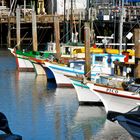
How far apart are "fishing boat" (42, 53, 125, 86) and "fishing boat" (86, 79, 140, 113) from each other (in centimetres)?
549

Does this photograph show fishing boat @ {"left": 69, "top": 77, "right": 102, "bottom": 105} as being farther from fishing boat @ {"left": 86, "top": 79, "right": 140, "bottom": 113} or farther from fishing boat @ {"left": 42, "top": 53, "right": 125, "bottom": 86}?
fishing boat @ {"left": 86, "top": 79, "right": 140, "bottom": 113}

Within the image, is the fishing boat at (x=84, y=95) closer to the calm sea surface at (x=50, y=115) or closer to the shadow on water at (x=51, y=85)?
the calm sea surface at (x=50, y=115)

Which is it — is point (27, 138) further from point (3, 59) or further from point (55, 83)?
point (3, 59)

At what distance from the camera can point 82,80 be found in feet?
102

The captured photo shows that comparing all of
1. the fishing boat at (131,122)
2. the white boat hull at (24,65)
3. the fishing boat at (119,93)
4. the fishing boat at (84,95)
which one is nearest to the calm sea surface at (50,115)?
the fishing boat at (84,95)

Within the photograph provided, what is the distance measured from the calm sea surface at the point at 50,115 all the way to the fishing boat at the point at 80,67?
0.90 meters

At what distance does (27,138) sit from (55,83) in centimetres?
1857

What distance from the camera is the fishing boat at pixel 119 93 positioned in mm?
27312

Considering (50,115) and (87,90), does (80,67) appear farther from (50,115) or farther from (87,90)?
(50,115)

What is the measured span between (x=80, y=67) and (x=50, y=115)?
9130mm

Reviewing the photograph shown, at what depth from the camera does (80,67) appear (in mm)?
40594

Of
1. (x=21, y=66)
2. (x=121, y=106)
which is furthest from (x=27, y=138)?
(x=21, y=66)

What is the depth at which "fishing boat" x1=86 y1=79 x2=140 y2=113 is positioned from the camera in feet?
89.6

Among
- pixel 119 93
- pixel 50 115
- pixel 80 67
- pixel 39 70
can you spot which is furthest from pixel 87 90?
pixel 39 70
